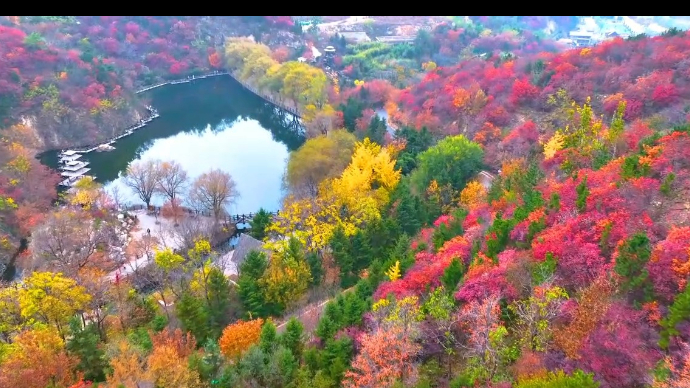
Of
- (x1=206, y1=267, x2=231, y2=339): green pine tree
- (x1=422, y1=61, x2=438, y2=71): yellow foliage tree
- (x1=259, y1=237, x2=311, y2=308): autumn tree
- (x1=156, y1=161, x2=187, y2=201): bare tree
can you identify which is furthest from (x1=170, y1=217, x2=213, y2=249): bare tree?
(x1=422, y1=61, x2=438, y2=71): yellow foliage tree

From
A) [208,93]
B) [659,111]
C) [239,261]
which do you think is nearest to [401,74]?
[208,93]

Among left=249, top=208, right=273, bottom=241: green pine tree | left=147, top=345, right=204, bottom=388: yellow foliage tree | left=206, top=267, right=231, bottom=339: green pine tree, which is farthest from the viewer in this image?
left=249, top=208, right=273, bottom=241: green pine tree

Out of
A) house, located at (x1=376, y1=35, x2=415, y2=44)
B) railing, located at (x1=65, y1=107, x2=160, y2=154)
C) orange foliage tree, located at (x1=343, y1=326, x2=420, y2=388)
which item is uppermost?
house, located at (x1=376, y1=35, x2=415, y2=44)

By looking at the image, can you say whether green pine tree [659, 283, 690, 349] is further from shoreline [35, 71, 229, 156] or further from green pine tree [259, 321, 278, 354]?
shoreline [35, 71, 229, 156]

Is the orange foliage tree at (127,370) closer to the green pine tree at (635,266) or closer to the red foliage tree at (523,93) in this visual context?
the green pine tree at (635,266)

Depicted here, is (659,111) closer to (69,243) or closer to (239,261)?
(239,261)

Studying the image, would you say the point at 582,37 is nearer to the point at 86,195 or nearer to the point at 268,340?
the point at 86,195

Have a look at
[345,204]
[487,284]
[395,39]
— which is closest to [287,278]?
[345,204]
